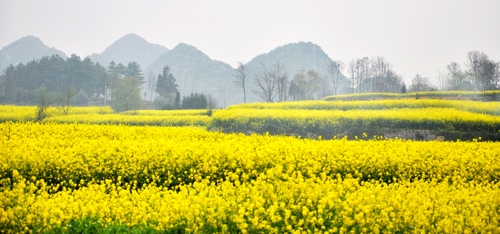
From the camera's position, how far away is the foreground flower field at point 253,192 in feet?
13.9

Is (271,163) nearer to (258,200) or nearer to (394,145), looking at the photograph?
(258,200)

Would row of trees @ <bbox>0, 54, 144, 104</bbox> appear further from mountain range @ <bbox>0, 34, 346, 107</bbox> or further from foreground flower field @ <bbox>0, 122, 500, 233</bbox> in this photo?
mountain range @ <bbox>0, 34, 346, 107</bbox>

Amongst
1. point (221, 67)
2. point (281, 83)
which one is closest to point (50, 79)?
point (281, 83)

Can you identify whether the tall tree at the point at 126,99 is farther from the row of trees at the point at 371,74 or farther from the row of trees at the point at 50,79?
the row of trees at the point at 371,74

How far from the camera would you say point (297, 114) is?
56.0ft

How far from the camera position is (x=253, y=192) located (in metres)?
4.93

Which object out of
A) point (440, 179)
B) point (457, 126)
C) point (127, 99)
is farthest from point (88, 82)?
point (440, 179)

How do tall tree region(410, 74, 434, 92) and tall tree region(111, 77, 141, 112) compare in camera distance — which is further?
tall tree region(410, 74, 434, 92)

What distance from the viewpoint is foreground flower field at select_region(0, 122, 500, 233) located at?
167 inches

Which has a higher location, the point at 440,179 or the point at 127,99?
the point at 127,99

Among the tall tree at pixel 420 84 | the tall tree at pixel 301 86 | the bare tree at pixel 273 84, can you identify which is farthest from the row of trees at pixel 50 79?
the tall tree at pixel 420 84

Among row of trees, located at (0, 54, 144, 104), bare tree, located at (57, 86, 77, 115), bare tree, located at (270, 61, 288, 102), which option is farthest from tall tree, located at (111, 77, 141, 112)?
bare tree, located at (270, 61, 288, 102)

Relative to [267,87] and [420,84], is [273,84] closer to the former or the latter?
[267,87]

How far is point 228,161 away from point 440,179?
12.9 ft
